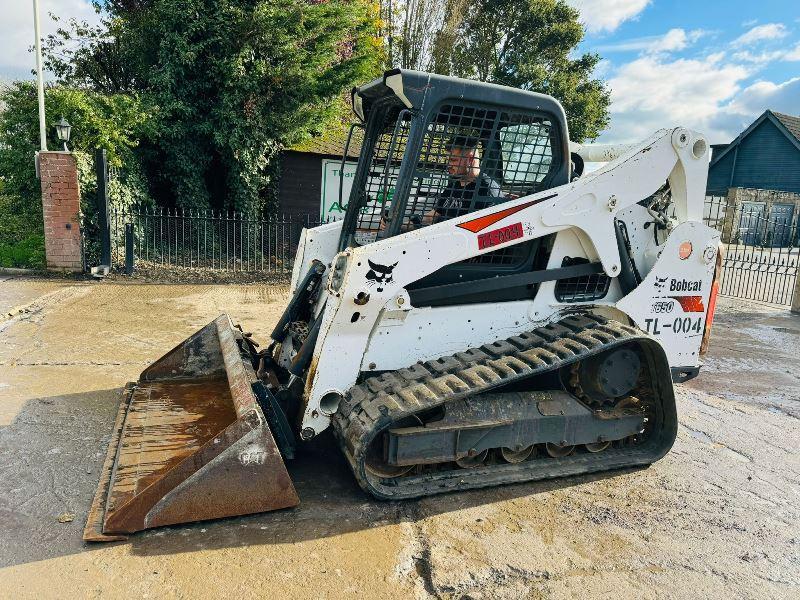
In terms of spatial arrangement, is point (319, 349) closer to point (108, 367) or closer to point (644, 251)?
point (644, 251)

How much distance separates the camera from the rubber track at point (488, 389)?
10.4 ft

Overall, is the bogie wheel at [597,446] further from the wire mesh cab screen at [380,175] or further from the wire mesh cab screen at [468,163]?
the wire mesh cab screen at [380,175]

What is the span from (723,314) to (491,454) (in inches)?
317

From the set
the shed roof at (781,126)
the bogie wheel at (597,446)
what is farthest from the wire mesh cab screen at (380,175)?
the shed roof at (781,126)

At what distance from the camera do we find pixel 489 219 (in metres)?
3.58

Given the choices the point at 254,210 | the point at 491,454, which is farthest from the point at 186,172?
the point at 491,454

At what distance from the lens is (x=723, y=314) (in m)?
10.1

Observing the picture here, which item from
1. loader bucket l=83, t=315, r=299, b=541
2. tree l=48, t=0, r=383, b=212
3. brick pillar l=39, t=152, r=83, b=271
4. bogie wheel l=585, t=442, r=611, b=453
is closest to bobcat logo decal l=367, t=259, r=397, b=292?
loader bucket l=83, t=315, r=299, b=541

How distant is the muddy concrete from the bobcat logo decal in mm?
1205

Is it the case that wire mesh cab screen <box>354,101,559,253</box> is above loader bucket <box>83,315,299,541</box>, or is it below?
above

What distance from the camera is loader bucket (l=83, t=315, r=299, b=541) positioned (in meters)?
2.88

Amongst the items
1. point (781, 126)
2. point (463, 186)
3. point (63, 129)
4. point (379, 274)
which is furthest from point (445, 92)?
point (781, 126)

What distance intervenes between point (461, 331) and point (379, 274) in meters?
0.77

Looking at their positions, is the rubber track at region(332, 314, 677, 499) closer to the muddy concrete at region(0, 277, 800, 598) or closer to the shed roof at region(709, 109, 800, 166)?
the muddy concrete at region(0, 277, 800, 598)
